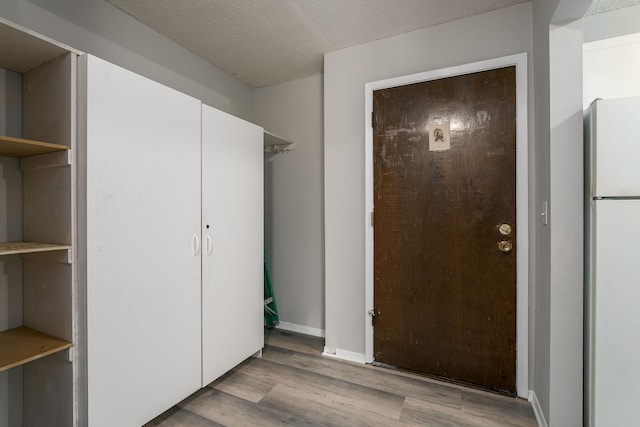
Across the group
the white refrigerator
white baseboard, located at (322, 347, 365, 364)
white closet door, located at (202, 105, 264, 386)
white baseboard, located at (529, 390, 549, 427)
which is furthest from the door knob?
white closet door, located at (202, 105, 264, 386)

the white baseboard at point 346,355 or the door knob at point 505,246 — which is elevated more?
the door knob at point 505,246

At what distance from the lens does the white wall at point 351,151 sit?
2.14 m

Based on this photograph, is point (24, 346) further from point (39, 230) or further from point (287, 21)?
point (287, 21)

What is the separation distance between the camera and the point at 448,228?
2021 millimetres

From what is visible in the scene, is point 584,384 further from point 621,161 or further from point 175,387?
point 175,387

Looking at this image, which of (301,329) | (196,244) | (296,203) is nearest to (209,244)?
(196,244)

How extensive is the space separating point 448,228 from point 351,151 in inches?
36.7

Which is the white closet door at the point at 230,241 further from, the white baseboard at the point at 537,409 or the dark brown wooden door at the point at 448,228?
the white baseboard at the point at 537,409

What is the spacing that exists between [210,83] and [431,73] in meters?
1.85

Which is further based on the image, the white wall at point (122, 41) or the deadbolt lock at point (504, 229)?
the deadbolt lock at point (504, 229)

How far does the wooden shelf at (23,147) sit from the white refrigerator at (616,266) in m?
2.38

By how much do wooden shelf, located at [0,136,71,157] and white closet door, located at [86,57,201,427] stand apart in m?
0.14

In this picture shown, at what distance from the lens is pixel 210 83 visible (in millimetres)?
2633

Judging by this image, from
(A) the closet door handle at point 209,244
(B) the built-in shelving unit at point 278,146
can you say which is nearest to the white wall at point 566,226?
(A) the closet door handle at point 209,244
